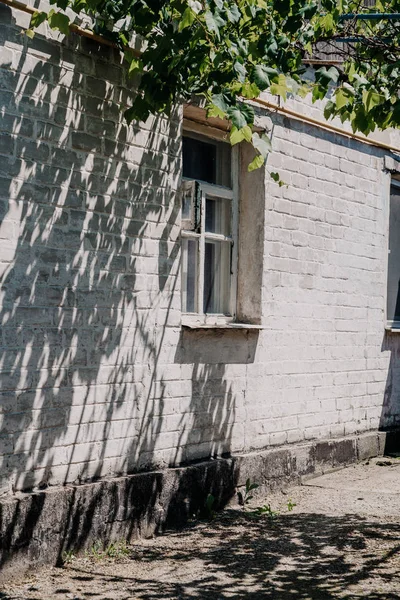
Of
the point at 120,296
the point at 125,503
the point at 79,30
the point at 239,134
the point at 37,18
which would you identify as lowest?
the point at 125,503

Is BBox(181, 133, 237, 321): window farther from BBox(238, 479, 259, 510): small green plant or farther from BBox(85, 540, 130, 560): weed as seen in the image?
BBox(85, 540, 130, 560): weed

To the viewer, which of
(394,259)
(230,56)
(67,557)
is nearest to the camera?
(230,56)

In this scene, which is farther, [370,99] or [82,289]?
[82,289]

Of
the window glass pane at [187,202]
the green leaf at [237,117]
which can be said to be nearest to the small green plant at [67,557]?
the window glass pane at [187,202]

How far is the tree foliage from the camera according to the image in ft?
17.2

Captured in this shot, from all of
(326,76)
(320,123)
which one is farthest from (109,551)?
(320,123)

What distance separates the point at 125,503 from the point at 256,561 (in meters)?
0.99

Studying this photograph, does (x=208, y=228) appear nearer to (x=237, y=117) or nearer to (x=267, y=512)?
(x=267, y=512)

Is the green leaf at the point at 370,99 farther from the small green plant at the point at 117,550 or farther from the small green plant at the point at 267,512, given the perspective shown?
the small green plant at the point at 267,512

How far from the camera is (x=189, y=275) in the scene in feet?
24.2

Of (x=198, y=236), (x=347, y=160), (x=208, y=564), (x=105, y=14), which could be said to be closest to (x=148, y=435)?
(x=208, y=564)

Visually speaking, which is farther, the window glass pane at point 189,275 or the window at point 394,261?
the window at point 394,261

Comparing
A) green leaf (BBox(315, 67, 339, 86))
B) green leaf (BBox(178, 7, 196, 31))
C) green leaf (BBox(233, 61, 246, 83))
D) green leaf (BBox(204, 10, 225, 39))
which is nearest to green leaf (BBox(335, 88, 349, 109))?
green leaf (BBox(315, 67, 339, 86))

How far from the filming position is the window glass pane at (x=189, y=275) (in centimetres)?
732
